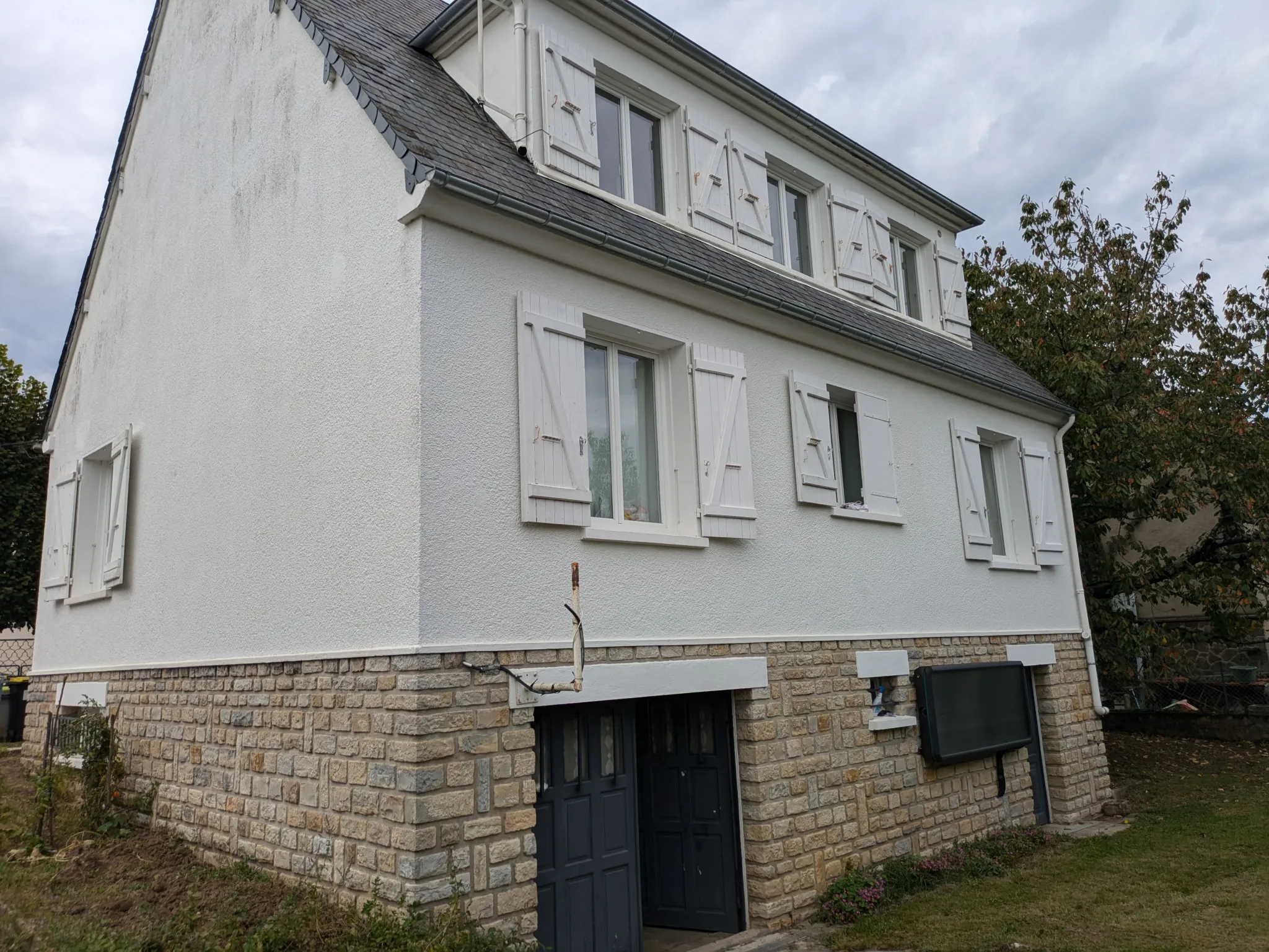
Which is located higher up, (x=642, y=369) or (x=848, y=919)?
(x=642, y=369)

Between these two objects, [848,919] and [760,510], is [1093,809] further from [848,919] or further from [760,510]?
[760,510]

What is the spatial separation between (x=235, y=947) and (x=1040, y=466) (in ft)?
32.3

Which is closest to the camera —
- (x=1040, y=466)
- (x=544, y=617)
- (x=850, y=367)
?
(x=544, y=617)

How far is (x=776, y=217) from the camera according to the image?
9633 millimetres

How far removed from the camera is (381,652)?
548 centimetres

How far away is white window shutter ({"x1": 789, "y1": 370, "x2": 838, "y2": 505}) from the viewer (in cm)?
796

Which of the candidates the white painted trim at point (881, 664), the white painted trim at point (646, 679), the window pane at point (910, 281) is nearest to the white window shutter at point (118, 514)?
the white painted trim at point (646, 679)

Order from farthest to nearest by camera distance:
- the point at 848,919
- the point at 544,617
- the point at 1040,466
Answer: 1. the point at 1040,466
2. the point at 848,919
3. the point at 544,617

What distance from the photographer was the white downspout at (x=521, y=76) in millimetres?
7117

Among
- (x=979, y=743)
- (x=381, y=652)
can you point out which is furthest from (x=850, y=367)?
(x=381, y=652)

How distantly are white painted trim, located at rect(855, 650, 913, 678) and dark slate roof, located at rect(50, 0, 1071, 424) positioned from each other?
9.16 feet

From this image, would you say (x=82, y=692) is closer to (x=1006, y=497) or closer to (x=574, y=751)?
(x=574, y=751)

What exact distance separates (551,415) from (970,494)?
221 inches

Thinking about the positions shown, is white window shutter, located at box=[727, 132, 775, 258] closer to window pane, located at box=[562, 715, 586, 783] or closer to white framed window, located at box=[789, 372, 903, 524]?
white framed window, located at box=[789, 372, 903, 524]
